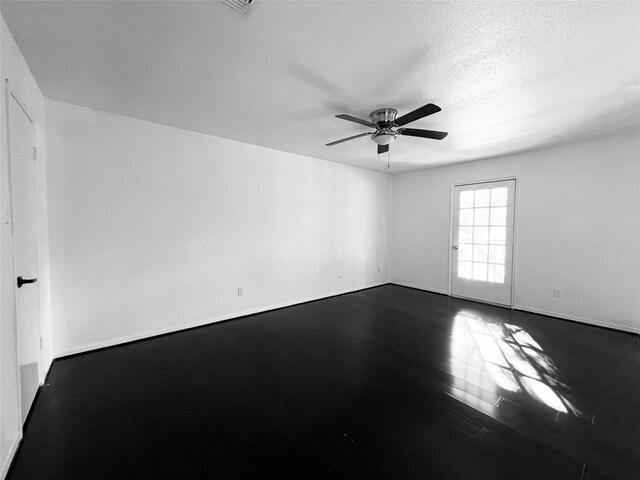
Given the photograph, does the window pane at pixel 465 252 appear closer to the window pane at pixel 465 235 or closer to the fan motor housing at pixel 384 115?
the window pane at pixel 465 235

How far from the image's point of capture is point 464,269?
15.8 ft

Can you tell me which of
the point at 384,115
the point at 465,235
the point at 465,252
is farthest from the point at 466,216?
the point at 384,115

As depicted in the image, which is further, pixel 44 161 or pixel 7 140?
pixel 44 161

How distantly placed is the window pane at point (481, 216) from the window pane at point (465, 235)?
0.55 ft

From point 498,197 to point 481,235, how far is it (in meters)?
0.69

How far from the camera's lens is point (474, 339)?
303 centimetres

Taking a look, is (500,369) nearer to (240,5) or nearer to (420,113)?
(420,113)

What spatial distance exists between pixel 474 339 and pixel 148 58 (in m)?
4.05

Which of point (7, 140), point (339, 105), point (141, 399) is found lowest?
point (141, 399)

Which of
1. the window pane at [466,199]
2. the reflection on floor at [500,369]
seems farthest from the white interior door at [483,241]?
the reflection on floor at [500,369]

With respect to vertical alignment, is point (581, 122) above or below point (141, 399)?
above

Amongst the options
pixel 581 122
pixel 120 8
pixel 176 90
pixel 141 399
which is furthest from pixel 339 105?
pixel 141 399

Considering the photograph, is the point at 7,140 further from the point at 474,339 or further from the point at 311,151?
the point at 474,339

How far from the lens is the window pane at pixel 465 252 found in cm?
473
